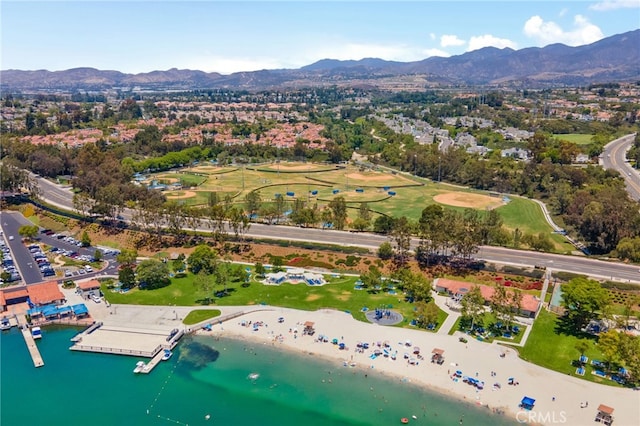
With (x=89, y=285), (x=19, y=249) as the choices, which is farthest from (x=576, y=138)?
(x=19, y=249)

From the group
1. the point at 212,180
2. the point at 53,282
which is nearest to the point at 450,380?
the point at 53,282

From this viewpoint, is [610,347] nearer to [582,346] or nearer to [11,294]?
[582,346]

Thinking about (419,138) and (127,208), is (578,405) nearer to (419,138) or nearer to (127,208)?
(127,208)

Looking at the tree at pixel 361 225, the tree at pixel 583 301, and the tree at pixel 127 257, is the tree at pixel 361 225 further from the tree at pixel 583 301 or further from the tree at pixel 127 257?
the tree at pixel 127 257

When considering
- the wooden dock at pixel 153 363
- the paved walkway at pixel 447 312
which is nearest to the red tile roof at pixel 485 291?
the paved walkway at pixel 447 312

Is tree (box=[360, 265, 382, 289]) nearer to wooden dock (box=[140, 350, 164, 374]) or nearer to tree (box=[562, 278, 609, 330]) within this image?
tree (box=[562, 278, 609, 330])

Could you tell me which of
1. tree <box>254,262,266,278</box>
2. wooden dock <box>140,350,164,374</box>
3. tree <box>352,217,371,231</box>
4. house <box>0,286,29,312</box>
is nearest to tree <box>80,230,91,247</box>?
house <box>0,286,29,312</box>
